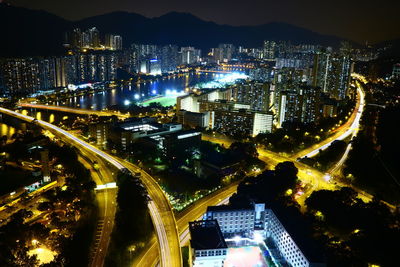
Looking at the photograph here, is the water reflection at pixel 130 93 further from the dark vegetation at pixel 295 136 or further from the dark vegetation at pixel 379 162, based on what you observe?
the dark vegetation at pixel 379 162

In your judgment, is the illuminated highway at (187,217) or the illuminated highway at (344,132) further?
the illuminated highway at (344,132)

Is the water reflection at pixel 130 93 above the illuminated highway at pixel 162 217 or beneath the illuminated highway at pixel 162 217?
above

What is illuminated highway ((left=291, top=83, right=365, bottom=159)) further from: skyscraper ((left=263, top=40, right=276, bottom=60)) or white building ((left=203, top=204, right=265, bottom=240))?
skyscraper ((left=263, top=40, right=276, bottom=60))

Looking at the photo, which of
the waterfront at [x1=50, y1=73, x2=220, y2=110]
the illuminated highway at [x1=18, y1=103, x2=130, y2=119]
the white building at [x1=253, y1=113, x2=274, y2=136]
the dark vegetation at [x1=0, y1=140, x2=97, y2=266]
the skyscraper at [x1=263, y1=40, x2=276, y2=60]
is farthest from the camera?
the skyscraper at [x1=263, y1=40, x2=276, y2=60]

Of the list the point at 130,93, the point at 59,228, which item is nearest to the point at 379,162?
the point at 59,228

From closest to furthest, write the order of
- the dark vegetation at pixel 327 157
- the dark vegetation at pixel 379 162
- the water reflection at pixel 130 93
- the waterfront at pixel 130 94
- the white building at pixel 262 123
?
the dark vegetation at pixel 379 162 < the dark vegetation at pixel 327 157 < the white building at pixel 262 123 < the waterfront at pixel 130 94 < the water reflection at pixel 130 93

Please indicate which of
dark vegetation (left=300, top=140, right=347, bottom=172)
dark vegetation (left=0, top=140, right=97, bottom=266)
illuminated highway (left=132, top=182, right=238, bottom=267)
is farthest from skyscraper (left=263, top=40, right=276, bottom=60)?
dark vegetation (left=0, top=140, right=97, bottom=266)

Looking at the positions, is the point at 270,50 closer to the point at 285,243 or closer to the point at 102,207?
the point at 102,207

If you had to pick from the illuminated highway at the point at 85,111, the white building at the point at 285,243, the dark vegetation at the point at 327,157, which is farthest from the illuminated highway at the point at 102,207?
the illuminated highway at the point at 85,111

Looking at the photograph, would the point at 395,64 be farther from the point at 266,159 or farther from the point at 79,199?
the point at 79,199
